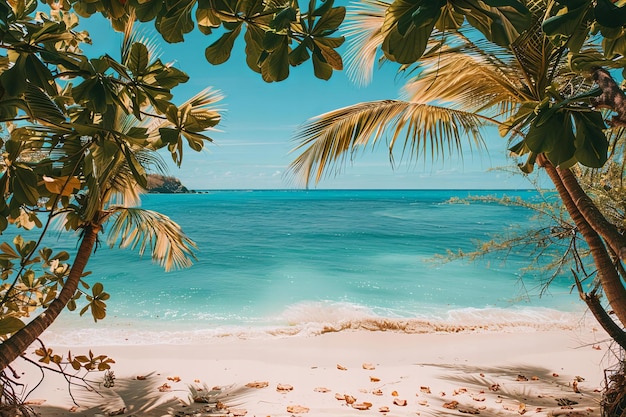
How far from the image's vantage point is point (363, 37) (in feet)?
9.34

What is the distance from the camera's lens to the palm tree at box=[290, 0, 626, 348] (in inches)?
81.8

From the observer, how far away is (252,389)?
3.50m

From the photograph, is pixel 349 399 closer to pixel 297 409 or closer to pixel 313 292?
pixel 297 409

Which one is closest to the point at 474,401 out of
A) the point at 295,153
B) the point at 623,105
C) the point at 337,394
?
the point at 337,394

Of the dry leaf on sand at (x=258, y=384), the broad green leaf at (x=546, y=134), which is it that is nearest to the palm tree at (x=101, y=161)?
the broad green leaf at (x=546, y=134)

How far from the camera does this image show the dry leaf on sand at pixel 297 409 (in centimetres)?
288

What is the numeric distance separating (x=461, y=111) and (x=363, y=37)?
0.87 metres

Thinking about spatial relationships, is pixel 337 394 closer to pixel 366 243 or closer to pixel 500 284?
pixel 500 284

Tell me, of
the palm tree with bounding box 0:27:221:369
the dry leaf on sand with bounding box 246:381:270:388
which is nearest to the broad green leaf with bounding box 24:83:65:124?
→ the palm tree with bounding box 0:27:221:369

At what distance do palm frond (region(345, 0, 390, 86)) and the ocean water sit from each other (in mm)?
1714

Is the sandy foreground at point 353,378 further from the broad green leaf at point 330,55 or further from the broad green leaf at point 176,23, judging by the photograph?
the broad green leaf at point 176,23

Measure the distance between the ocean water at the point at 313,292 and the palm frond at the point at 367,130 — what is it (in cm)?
143

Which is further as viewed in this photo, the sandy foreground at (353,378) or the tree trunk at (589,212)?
the sandy foreground at (353,378)

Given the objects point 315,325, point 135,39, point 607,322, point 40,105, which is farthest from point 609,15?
point 315,325
